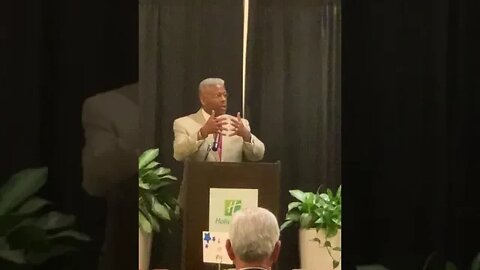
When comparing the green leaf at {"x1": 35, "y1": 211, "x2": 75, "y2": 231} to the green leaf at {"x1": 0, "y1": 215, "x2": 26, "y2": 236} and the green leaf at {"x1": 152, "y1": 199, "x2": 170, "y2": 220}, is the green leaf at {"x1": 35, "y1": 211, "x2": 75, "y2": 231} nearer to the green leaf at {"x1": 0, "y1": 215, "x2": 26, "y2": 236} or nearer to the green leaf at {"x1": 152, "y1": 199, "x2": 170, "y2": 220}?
the green leaf at {"x1": 0, "y1": 215, "x2": 26, "y2": 236}

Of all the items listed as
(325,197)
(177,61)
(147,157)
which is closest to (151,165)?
(147,157)

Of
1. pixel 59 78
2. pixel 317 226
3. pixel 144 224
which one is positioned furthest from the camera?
pixel 317 226

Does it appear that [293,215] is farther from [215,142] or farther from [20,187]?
[20,187]

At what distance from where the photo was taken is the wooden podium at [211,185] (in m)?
1.51

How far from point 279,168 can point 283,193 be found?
0.05 metres

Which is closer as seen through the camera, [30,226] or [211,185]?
[30,226]

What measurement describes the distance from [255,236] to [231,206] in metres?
0.11

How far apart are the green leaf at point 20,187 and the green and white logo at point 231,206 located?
42 centimetres

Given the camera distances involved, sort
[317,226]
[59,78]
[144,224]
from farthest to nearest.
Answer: [317,226], [144,224], [59,78]

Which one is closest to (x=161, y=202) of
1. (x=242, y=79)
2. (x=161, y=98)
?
(x=161, y=98)

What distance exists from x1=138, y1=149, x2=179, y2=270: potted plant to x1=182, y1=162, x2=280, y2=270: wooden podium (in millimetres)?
35

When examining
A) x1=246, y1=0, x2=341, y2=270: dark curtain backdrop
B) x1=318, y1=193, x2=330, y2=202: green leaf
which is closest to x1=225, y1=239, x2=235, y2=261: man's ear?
x1=246, y1=0, x2=341, y2=270: dark curtain backdrop

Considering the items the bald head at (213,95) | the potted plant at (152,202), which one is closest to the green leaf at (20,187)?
the potted plant at (152,202)
